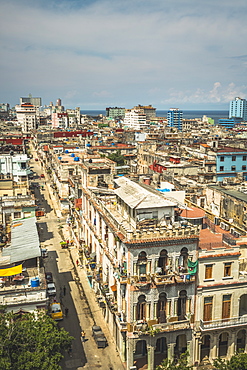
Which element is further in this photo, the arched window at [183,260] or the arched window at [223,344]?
the arched window at [223,344]

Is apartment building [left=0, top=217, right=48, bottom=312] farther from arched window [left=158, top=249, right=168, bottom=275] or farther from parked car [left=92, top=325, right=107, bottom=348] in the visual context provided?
→ arched window [left=158, top=249, right=168, bottom=275]

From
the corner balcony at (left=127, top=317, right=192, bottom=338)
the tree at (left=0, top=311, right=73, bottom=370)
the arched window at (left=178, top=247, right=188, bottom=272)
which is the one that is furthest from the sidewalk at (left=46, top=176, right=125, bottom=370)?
the arched window at (left=178, top=247, right=188, bottom=272)

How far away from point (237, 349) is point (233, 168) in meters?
54.0

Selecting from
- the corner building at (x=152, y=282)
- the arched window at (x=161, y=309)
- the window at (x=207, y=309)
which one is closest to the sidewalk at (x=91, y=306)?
the corner building at (x=152, y=282)

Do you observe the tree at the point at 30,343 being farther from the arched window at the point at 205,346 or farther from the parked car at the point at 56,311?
the arched window at the point at 205,346

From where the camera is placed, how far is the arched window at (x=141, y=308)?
114ft

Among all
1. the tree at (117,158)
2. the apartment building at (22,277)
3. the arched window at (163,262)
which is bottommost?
the apartment building at (22,277)

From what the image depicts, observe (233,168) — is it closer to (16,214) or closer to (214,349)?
(16,214)

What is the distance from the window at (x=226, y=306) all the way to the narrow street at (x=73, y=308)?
37.5ft

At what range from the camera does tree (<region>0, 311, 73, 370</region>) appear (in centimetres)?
2827

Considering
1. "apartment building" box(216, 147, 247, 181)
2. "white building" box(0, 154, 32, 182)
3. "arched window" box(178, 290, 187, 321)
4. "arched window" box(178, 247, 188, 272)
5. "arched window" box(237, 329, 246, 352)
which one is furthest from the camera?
"apartment building" box(216, 147, 247, 181)

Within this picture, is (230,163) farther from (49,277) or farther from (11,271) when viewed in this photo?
(11,271)

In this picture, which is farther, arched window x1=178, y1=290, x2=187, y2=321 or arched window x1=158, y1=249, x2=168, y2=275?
arched window x1=178, y1=290, x2=187, y2=321

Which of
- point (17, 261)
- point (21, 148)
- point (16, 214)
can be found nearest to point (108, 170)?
point (16, 214)
